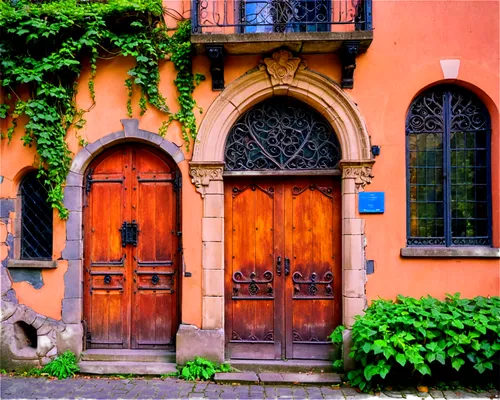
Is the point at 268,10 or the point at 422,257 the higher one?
the point at 268,10

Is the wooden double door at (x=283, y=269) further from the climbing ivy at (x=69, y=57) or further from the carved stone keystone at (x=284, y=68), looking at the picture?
the climbing ivy at (x=69, y=57)

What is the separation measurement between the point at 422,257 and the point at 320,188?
5.50 feet

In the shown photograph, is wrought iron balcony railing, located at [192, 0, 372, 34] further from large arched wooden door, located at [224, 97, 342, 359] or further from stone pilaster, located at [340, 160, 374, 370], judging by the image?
stone pilaster, located at [340, 160, 374, 370]

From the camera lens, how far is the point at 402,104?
18.7 ft

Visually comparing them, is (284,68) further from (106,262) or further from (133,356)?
(133,356)

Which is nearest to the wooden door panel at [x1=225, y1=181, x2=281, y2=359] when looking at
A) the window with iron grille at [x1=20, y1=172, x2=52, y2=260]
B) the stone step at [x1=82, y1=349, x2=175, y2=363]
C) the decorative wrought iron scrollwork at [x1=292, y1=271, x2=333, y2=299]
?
the decorative wrought iron scrollwork at [x1=292, y1=271, x2=333, y2=299]

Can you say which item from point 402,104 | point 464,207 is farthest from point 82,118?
point 464,207

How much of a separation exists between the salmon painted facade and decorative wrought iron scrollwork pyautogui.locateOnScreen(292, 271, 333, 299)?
3cm

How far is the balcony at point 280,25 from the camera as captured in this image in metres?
5.45

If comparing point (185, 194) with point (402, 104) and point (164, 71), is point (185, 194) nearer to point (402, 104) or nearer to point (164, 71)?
point (164, 71)

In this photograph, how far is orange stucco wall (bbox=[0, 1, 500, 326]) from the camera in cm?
560

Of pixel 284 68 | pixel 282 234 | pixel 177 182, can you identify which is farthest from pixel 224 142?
pixel 282 234

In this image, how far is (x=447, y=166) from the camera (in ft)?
18.9

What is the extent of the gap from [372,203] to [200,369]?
3.24 metres
